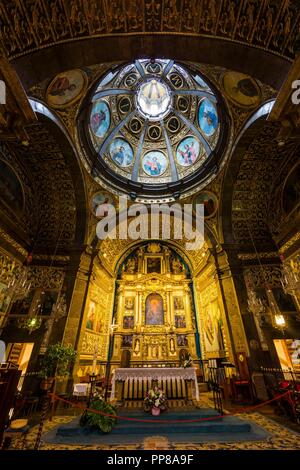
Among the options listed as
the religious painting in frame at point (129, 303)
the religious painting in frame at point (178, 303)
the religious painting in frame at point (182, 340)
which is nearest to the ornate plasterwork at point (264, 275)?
the religious painting in frame at point (178, 303)

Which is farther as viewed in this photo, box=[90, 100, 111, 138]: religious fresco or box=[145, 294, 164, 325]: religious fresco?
box=[145, 294, 164, 325]: religious fresco

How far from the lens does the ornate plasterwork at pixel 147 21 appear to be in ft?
13.2

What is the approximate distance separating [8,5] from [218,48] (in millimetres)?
4526

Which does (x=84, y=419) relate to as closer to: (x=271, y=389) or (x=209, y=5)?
(x=271, y=389)

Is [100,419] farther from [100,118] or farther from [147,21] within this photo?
[100,118]

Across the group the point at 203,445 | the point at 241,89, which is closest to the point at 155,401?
the point at 203,445

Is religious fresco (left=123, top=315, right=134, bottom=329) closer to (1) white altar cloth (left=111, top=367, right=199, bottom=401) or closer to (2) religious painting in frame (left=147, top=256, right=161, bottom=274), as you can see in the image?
(2) religious painting in frame (left=147, top=256, right=161, bottom=274)

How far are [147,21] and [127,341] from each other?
14937 mm

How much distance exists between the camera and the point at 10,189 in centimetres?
905

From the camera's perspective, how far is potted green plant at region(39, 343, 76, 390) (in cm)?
749

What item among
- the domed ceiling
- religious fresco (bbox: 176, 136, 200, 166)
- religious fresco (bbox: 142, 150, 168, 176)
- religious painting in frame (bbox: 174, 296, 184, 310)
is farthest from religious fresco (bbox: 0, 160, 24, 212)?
religious painting in frame (bbox: 174, 296, 184, 310)

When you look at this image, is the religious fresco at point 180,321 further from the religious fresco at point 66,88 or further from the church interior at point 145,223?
the religious fresco at point 66,88

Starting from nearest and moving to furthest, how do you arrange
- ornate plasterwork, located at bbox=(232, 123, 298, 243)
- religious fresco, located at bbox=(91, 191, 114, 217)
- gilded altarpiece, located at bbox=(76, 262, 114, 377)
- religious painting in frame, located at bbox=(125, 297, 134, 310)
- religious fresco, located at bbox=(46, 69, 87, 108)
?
religious fresco, located at bbox=(46, 69, 87, 108) → ornate plasterwork, located at bbox=(232, 123, 298, 243) → gilded altarpiece, located at bbox=(76, 262, 114, 377) → religious fresco, located at bbox=(91, 191, 114, 217) → religious painting in frame, located at bbox=(125, 297, 134, 310)

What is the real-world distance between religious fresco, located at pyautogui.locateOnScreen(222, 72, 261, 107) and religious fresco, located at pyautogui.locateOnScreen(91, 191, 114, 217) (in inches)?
326
